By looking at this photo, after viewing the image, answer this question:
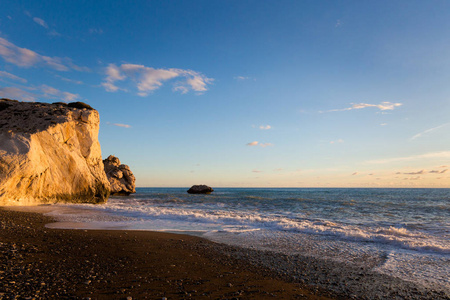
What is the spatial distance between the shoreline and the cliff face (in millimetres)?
13476

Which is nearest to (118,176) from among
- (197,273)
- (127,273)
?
(127,273)

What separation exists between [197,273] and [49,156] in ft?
78.4

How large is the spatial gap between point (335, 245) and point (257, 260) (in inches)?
159

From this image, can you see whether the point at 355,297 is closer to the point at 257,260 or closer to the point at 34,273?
the point at 257,260

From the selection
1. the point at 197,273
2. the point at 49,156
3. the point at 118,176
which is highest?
the point at 49,156

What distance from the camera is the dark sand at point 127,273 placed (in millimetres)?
4320

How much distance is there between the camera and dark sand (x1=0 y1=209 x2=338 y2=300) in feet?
14.2

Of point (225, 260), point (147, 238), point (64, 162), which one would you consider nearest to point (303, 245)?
point (225, 260)

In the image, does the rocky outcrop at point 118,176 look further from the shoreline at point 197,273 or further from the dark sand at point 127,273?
the dark sand at point 127,273

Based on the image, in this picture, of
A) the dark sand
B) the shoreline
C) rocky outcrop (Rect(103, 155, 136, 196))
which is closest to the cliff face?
the shoreline

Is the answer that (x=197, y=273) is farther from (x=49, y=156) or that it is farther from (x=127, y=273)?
(x=49, y=156)

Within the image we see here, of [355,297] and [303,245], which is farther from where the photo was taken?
[303,245]

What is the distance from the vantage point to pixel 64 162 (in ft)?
81.1

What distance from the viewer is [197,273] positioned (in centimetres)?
565
